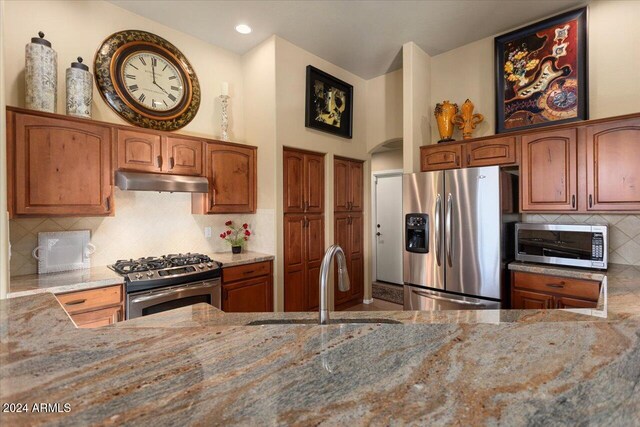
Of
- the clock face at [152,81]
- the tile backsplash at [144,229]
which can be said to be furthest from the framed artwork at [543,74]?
the clock face at [152,81]

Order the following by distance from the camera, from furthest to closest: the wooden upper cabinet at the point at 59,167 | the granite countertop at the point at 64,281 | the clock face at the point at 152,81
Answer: the clock face at the point at 152,81 < the wooden upper cabinet at the point at 59,167 < the granite countertop at the point at 64,281

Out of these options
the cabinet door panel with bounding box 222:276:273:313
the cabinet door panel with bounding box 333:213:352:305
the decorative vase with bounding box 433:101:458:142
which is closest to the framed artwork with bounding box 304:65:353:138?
the cabinet door panel with bounding box 333:213:352:305

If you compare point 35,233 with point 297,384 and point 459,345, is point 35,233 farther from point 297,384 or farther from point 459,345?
point 459,345

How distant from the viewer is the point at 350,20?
3.06 metres

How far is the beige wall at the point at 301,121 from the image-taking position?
336 centimetres

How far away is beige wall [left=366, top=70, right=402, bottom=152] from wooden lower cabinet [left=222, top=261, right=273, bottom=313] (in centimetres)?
234

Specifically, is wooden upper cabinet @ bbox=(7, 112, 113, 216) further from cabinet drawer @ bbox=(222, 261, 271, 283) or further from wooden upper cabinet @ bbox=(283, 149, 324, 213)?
wooden upper cabinet @ bbox=(283, 149, 324, 213)

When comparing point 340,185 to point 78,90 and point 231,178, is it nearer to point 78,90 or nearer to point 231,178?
point 231,178

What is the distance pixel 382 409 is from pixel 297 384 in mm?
159

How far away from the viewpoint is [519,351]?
0.71 meters

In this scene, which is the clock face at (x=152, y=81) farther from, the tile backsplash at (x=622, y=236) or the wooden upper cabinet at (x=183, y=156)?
the tile backsplash at (x=622, y=236)

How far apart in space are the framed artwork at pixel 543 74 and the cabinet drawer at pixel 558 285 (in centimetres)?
144

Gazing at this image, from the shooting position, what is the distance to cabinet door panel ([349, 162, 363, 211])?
429cm

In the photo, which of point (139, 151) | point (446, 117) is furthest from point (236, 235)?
point (446, 117)
